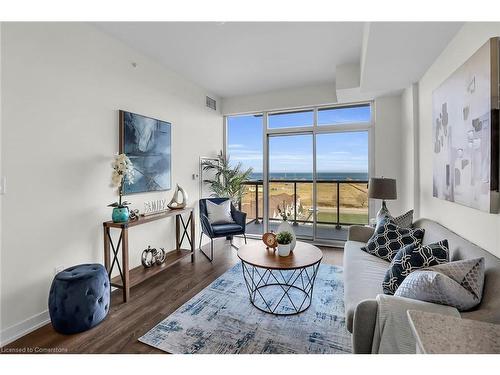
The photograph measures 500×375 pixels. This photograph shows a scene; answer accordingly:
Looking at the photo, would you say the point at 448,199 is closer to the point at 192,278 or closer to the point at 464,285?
the point at 464,285

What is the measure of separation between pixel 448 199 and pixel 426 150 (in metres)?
0.90

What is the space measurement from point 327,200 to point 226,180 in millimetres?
1893

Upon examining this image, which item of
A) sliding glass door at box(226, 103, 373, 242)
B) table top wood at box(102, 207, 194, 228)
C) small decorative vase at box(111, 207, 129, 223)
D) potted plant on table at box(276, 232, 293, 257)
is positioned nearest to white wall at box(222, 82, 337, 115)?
sliding glass door at box(226, 103, 373, 242)

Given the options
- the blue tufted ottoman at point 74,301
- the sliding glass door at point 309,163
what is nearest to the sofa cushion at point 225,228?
the sliding glass door at point 309,163

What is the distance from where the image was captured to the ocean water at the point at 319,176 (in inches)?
169

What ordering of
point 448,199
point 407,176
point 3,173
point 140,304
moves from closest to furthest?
1. point 3,173
2. point 448,199
3. point 140,304
4. point 407,176

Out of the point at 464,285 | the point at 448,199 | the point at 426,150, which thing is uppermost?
the point at 426,150

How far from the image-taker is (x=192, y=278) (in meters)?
3.04

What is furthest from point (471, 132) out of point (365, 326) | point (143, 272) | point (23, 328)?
point (23, 328)

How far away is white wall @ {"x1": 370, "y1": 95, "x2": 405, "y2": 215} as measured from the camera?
3.91m

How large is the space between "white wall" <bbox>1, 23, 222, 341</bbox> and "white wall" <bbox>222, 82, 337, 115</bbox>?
2014 millimetres

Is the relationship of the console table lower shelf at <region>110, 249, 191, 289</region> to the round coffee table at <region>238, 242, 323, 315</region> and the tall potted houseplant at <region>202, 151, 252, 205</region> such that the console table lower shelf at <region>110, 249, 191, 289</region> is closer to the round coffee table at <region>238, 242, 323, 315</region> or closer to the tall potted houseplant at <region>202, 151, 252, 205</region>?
the round coffee table at <region>238, 242, 323, 315</region>

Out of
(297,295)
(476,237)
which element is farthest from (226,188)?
(476,237)
